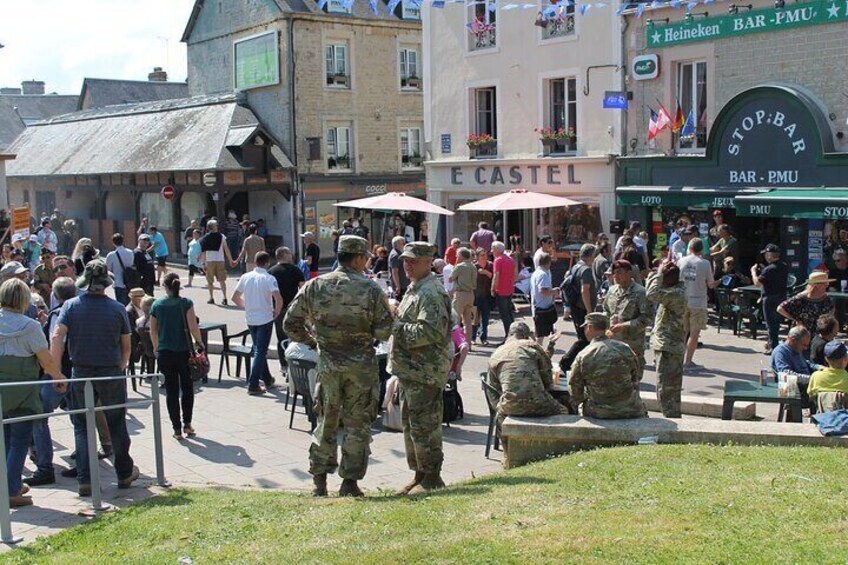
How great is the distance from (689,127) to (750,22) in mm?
2449

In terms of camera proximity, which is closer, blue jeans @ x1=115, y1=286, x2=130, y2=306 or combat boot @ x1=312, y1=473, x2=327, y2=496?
combat boot @ x1=312, y1=473, x2=327, y2=496

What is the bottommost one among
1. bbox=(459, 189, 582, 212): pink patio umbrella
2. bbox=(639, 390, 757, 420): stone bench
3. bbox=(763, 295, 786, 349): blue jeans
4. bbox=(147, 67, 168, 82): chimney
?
bbox=(639, 390, 757, 420): stone bench

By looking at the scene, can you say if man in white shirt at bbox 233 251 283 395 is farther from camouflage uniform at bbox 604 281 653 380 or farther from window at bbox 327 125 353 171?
window at bbox 327 125 353 171

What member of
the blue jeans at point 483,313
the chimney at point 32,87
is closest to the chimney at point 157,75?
the chimney at point 32,87

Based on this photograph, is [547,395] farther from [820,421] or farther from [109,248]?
[109,248]

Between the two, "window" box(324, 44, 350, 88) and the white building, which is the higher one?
"window" box(324, 44, 350, 88)

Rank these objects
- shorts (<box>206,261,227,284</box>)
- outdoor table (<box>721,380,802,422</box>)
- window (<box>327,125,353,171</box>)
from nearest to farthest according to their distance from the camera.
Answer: outdoor table (<box>721,380,802,422</box>) → shorts (<box>206,261,227,284</box>) → window (<box>327,125,353,171</box>)

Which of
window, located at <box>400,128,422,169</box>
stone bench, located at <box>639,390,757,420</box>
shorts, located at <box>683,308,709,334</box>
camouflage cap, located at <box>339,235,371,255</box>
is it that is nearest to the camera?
camouflage cap, located at <box>339,235,371,255</box>

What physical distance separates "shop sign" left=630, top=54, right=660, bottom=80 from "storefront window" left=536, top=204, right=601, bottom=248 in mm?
3164

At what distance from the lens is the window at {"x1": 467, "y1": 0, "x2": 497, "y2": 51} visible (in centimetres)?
2498

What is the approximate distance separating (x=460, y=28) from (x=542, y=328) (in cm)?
1354

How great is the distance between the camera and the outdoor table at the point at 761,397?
9.13 metres

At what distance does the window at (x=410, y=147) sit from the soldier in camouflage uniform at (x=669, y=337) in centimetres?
2572

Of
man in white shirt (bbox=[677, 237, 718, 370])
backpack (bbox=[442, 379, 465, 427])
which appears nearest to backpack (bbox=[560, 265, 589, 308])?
man in white shirt (bbox=[677, 237, 718, 370])
